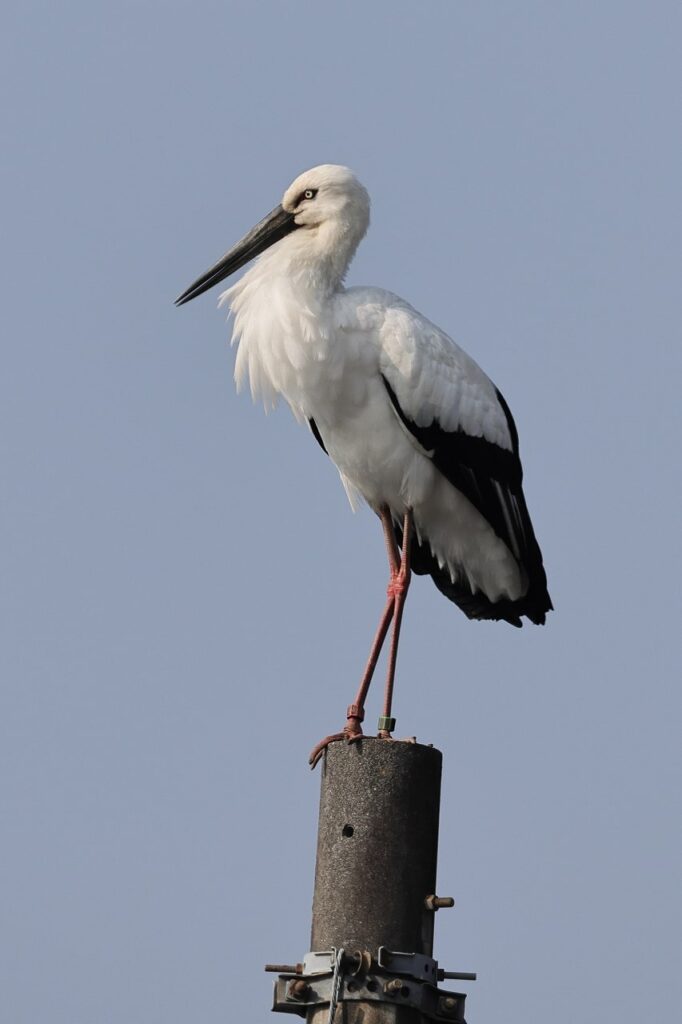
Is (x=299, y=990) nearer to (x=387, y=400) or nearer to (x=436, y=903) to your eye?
(x=436, y=903)

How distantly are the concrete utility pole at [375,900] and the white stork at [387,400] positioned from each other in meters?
2.03

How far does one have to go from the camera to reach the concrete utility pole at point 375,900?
17.3ft

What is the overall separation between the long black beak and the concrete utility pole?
12.4 feet

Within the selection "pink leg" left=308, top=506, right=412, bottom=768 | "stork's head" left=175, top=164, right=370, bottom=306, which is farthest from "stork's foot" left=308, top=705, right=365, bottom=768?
"stork's head" left=175, top=164, right=370, bottom=306

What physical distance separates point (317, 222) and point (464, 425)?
1.30m

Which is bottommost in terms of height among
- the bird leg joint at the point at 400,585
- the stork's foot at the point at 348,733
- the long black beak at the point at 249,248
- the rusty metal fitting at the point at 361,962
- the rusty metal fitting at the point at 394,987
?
the rusty metal fitting at the point at 394,987

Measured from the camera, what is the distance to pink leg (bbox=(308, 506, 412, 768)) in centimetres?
675

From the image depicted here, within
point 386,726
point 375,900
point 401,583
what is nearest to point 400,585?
point 401,583

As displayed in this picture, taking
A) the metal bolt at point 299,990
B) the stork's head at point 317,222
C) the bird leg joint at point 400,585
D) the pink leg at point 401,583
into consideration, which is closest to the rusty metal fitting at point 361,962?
the metal bolt at point 299,990

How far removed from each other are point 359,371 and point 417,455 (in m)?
0.52

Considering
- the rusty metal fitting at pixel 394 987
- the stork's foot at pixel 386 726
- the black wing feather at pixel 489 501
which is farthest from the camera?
the black wing feather at pixel 489 501

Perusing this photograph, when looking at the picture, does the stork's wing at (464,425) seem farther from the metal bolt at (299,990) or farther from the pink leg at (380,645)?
the metal bolt at (299,990)

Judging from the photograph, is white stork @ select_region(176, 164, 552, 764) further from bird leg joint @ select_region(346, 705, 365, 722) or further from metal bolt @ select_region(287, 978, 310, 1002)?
metal bolt @ select_region(287, 978, 310, 1002)

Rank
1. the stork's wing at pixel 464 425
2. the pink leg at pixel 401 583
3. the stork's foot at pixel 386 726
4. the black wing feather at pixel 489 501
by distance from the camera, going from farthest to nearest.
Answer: the black wing feather at pixel 489 501 < the stork's wing at pixel 464 425 < the pink leg at pixel 401 583 < the stork's foot at pixel 386 726
